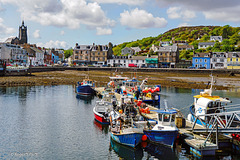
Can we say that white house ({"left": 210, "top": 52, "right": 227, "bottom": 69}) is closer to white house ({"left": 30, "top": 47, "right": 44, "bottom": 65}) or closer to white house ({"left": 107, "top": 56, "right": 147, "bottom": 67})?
white house ({"left": 107, "top": 56, "right": 147, "bottom": 67})

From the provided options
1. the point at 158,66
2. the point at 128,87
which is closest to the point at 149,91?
the point at 128,87

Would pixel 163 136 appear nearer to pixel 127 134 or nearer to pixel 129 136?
pixel 129 136

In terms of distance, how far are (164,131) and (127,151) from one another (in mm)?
3716

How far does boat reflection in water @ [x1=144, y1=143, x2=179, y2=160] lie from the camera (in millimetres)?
22422

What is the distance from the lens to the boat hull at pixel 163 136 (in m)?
23.2

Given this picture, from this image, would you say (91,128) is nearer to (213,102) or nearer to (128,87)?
(213,102)

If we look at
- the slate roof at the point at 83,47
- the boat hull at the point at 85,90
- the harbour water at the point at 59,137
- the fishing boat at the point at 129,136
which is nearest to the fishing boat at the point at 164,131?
the harbour water at the point at 59,137

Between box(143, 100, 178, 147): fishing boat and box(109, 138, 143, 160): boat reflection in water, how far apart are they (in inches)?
66.7

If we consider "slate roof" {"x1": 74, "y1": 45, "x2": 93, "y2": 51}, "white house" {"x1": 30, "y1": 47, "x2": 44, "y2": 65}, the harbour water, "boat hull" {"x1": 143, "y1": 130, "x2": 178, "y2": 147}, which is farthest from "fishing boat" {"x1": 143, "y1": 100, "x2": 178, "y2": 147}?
"white house" {"x1": 30, "y1": 47, "x2": 44, "y2": 65}

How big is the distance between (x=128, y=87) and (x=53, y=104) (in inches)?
592

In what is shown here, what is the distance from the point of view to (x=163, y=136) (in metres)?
23.5

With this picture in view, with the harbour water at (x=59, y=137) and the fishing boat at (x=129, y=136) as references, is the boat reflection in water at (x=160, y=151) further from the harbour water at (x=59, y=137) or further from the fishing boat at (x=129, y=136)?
the fishing boat at (x=129, y=136)

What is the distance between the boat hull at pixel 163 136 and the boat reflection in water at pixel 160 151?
0.48 m

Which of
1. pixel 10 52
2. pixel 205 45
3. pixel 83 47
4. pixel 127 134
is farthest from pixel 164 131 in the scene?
pixel 205 45
